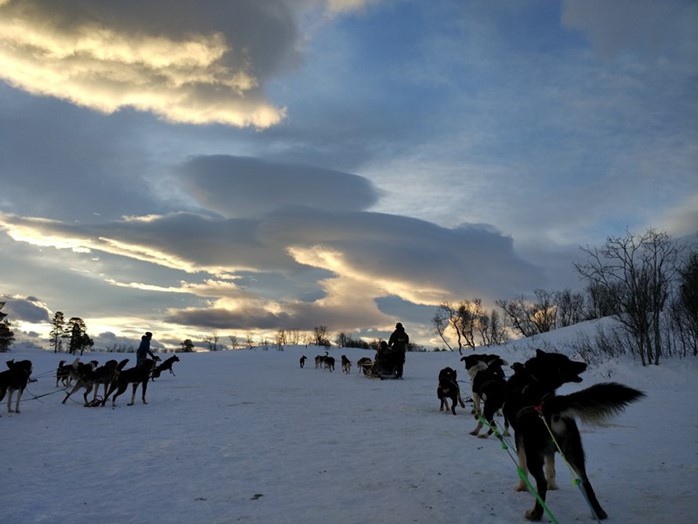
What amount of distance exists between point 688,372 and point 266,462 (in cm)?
1551

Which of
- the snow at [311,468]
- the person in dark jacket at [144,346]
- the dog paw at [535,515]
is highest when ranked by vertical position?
the person in dark jacket at [144,346]

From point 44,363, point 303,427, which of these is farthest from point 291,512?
point 44,363

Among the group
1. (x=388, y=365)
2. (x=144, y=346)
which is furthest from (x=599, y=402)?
(x=388, y=365)

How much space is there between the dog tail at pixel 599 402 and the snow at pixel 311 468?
899 millimetres

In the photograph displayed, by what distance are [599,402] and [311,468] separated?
135 inches

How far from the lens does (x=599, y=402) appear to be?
12.7 ft

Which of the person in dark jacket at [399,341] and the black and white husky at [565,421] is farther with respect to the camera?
the person in dark jacket at [399,341]

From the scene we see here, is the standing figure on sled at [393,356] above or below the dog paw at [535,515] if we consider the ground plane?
above

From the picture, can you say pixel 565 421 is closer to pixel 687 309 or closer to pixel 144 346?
pixel 144 346

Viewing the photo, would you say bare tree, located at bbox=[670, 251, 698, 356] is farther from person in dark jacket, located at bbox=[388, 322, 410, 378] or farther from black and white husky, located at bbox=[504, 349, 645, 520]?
black and white husky, located at bbox=[504, 349, 645, 520]

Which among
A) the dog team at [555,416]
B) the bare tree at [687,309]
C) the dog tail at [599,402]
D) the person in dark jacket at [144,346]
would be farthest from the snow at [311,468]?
the bare tree at [687,309]

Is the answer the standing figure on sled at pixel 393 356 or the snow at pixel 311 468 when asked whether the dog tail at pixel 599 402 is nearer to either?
the snow at pixel 311 468

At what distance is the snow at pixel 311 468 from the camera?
4.16 meters

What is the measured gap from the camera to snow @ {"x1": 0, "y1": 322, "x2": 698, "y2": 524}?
416cm
